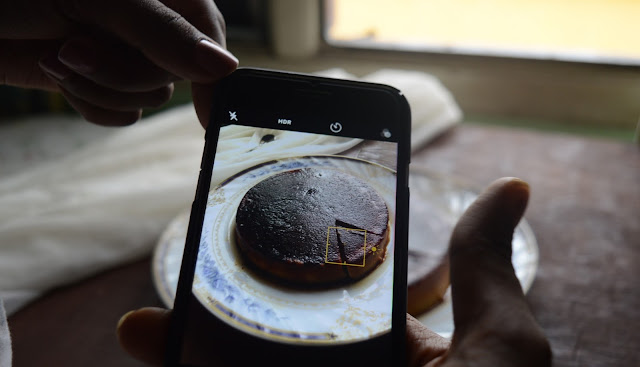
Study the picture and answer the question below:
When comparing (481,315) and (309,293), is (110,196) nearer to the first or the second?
(309,293)

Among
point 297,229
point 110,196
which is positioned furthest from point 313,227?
point 110,196

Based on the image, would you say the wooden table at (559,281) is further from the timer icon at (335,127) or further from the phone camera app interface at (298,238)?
the timer icon at (335,127)

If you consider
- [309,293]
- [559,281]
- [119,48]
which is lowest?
[559,281]

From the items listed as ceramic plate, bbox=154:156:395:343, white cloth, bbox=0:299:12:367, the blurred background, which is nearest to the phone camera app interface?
ceramic plate, bbox=154:156:395:343

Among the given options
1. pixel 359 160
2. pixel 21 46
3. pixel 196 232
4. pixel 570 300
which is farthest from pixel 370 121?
pixel 21 46

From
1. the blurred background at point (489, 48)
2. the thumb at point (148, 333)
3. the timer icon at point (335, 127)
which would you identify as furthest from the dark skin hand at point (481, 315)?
the blurred background at point (489, 48)

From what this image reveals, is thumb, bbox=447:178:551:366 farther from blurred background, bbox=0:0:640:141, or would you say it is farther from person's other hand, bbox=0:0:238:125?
blurred background, bbox=0:0:640:141

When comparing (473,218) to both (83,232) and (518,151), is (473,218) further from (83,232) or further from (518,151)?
(518,151)
